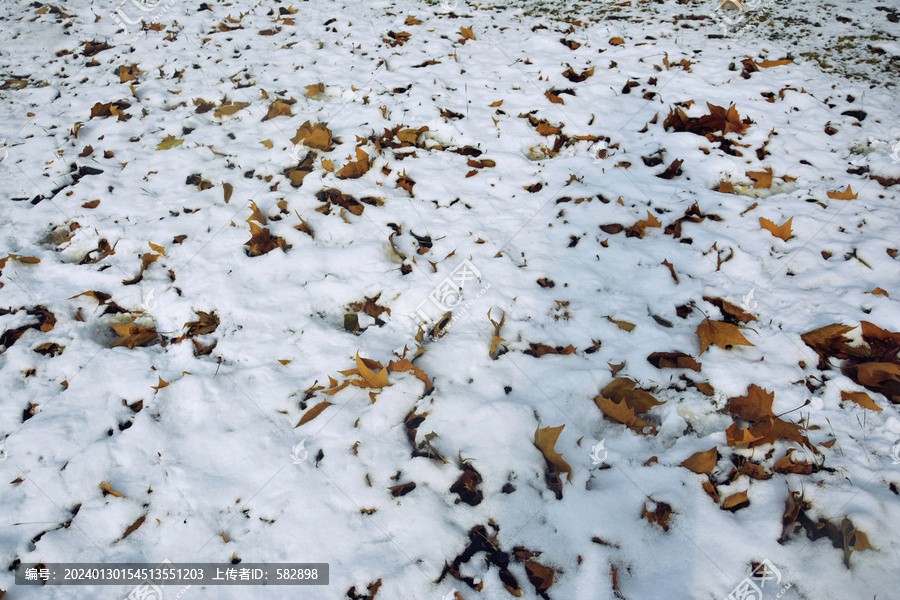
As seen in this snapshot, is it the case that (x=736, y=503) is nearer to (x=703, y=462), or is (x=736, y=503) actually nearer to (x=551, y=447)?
(x=703, y=462)

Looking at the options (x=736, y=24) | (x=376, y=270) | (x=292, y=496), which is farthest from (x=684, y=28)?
(x=292, y=496)

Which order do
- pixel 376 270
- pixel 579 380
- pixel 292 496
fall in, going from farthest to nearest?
pixel 376 270
pixel 579 380
pixel 292 496

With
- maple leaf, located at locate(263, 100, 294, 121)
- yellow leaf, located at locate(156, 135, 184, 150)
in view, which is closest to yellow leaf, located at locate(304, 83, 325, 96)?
maple leaf, located at locate(263, 100, 294, 121)

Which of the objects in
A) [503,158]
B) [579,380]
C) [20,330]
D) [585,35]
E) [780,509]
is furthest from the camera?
[585,35]

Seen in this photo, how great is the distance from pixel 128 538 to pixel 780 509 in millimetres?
2995

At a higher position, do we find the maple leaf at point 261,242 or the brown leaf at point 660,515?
the maple leaf at point 261,242

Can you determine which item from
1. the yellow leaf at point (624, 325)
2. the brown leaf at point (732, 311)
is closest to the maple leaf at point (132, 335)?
the yellow leaf at point (624, 325)

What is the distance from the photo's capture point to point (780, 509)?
1.80m

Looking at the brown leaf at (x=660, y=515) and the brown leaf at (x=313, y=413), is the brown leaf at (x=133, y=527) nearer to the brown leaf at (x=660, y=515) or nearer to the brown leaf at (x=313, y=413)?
the brown leaf at (x=313, y=413)

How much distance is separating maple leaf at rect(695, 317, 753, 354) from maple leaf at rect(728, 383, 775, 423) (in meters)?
0.30

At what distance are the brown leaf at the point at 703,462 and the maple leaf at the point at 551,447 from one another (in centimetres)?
58

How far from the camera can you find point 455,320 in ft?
8.74

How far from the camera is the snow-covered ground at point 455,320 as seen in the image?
5.99 feet

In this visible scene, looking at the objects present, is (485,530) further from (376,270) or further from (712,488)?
(376,270)
